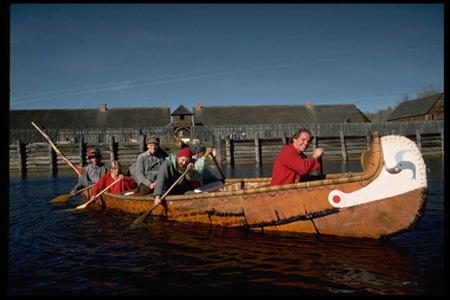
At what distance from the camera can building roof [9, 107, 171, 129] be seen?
123 ft

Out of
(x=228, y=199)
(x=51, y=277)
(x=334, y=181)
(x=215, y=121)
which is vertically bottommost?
(x=51, y=277)

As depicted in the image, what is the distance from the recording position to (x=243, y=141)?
23266mm

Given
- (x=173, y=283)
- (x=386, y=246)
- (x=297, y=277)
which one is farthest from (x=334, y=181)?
(x=173, y=283)

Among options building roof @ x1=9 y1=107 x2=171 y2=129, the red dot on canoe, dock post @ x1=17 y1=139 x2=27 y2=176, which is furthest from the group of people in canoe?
building roof @ x1=9 y1=107 x2=171 y2=129

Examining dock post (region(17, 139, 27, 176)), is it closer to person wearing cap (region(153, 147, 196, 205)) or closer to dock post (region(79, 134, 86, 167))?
dock post (region(79, 134, 86, 167))

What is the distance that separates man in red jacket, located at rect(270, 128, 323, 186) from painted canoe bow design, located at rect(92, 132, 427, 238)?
0.29m

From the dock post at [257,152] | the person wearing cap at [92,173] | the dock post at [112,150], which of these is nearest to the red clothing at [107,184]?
the person wearing cap at [92,173]

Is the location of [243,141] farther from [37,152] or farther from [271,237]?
[271,237]

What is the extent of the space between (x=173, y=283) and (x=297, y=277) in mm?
1719

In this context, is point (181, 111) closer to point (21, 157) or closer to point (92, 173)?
point (21, 157)

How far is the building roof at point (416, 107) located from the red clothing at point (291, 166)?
4796 cm

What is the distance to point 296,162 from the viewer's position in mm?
5418

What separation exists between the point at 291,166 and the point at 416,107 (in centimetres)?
5172

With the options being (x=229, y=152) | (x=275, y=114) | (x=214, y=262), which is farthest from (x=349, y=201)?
(x=275, y=114)
